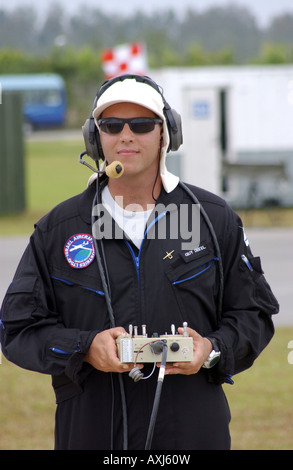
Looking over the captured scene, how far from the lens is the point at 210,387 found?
295cm

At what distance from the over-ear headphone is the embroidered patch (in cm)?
38

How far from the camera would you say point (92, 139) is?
3100 millimetres

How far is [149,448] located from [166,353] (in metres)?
0.35

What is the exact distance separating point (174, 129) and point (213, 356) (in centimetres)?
84

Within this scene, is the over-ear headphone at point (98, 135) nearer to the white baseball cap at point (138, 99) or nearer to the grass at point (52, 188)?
the white baseball cap at point (138, 99)

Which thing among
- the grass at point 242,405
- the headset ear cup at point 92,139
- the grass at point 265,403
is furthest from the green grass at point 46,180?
the headset ear cup at point 92,139

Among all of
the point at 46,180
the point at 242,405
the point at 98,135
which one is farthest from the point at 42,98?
the point at 98,135

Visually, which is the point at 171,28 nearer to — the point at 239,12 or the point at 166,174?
the point at 239,12

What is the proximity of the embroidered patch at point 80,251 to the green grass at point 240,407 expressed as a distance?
2.71 metres

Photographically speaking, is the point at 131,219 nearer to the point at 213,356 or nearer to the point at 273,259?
the point at 213,356

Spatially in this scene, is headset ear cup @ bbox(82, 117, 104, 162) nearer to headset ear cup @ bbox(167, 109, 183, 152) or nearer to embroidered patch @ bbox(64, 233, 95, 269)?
headset ear cup @ bbox(167, 109, 183, 152)

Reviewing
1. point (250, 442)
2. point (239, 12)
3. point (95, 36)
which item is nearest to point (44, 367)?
point (250, 442)

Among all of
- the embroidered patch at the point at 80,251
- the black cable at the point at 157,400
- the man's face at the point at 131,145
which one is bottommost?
the black cable at the point at 157,400

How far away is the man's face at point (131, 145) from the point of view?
9.48 ft
